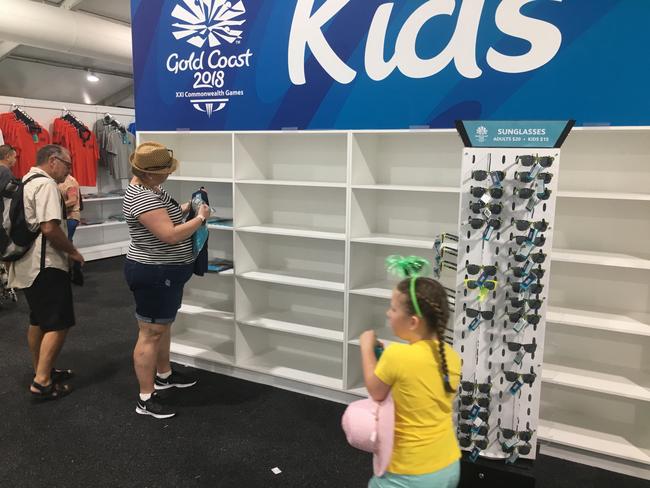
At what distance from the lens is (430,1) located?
2.85m

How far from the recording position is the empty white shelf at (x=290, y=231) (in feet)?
10.9

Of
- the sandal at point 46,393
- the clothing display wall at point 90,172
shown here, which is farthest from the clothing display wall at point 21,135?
the sandal at point 46,393

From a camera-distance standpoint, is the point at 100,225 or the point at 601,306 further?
the point at 100,225

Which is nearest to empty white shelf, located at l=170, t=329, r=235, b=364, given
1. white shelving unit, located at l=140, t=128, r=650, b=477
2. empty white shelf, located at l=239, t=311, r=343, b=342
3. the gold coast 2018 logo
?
white shelving unit, located at l=140, t=128, r=650, b=477

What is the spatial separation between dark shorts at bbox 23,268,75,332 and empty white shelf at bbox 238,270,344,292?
113 cm

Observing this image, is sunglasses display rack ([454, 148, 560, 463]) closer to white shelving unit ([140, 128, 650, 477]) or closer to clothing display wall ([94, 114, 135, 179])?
white shelving unit ([140, 128, 650, 477])

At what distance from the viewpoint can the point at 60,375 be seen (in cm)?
367

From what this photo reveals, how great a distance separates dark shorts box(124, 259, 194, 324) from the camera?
3.00 m

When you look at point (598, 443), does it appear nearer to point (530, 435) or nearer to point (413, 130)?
point (530, 435)

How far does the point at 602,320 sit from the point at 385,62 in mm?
1835

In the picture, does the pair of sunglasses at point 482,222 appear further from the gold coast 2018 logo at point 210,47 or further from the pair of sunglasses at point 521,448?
the gold coast 2018 logo at point 210,47

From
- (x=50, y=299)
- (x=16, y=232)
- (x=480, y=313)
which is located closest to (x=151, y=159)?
(x=16, y=232)

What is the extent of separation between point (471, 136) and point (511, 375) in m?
1.03

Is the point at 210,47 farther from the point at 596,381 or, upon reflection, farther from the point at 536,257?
the point at 596,381
